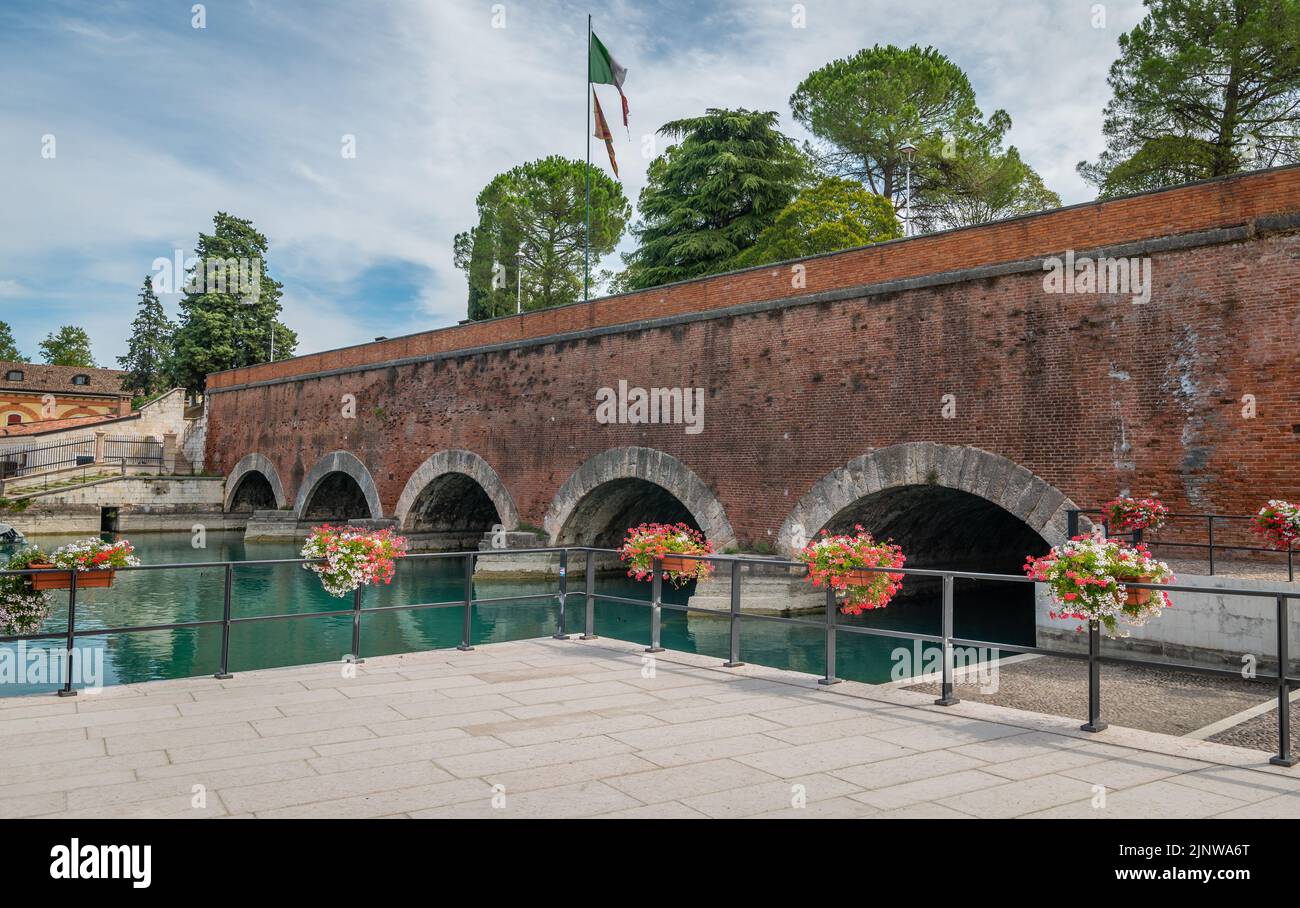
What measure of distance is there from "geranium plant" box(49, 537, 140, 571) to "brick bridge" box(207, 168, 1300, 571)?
32.6 feet

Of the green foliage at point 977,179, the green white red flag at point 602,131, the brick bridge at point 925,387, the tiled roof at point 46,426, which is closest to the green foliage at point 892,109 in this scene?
the green foliage at point 977,179

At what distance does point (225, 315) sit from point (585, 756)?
45.5 m

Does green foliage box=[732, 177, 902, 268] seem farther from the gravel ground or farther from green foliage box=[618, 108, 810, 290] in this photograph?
the gravel ground

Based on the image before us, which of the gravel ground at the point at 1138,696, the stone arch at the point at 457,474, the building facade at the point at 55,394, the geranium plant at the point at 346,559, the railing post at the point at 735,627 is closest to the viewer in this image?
the gravel ground at the point at 1138,696

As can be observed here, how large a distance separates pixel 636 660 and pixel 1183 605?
230 inches

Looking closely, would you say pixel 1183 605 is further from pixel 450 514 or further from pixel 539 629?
pixel 450 514

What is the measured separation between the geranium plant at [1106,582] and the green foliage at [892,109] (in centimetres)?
2817

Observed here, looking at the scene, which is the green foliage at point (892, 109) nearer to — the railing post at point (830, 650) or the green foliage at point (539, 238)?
the green foliage at point (539, 238)

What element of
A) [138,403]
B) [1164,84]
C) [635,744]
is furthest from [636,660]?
[138,403]

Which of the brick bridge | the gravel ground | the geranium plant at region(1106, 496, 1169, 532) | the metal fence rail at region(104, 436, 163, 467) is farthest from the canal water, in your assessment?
the metal fence rail at region(104, 436, 163, 467)

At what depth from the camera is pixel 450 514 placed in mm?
26281

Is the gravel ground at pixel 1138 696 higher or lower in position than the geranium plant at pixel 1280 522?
lower

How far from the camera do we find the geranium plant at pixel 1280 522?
9.30m

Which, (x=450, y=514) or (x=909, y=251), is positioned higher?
(x=909, y=251)
